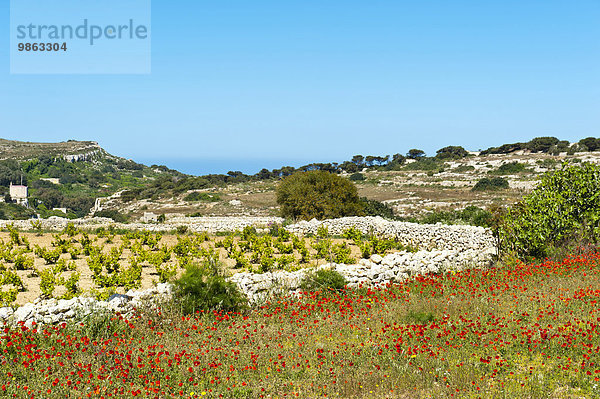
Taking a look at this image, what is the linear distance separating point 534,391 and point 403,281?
542 centimetres

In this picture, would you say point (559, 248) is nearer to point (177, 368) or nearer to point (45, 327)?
point (177, 368)

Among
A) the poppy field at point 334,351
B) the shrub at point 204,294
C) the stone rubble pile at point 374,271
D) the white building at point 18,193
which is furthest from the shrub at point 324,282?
the white building at point 18,193

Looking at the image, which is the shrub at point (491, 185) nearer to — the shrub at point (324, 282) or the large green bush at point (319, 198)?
the large green bush at point (319, 198)

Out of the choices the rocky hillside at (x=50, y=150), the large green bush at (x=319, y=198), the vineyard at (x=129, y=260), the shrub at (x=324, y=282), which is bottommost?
the vineyard at (x=129, y=260)

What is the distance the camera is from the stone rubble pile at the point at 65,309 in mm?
7180

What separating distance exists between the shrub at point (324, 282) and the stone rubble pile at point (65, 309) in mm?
3186

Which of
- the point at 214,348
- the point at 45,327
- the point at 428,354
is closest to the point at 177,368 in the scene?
the point at 214,348

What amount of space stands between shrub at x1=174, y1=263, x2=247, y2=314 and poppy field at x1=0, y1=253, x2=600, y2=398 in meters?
0.22

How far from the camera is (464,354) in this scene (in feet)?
20.4

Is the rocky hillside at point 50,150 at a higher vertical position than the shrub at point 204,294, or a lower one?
higher

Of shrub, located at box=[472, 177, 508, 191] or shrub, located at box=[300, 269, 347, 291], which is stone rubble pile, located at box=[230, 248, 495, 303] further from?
shrub, located at box=[472, 177, 508, 191]

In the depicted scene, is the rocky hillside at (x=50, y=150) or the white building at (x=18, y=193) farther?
the rocky hillside at (x=50, y=150)

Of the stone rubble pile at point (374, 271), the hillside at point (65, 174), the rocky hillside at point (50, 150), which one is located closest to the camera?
the stone rubble pile at point (374, 271)

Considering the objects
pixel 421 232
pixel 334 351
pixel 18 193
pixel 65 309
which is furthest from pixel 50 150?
pixel 334 351
